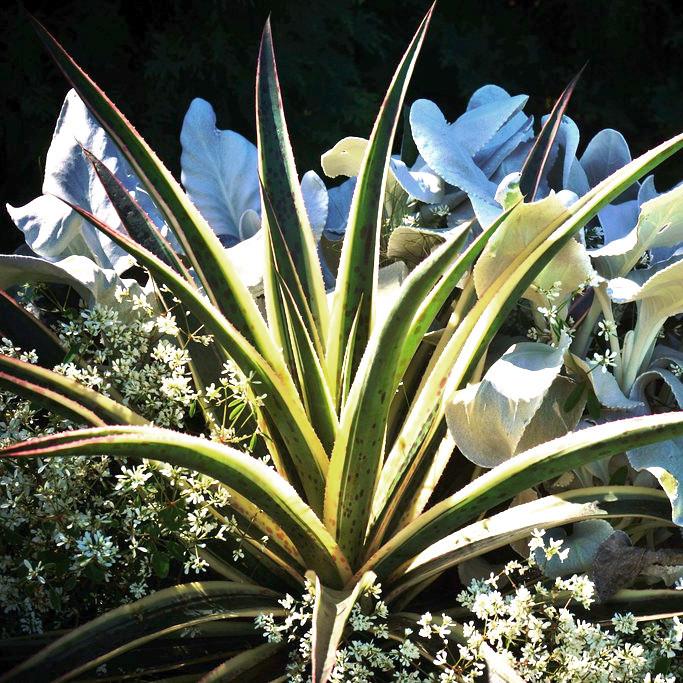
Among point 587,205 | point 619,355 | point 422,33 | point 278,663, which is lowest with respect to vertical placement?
point 278,663

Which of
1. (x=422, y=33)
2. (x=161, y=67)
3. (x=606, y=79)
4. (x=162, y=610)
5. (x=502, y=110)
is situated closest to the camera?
(x=162, y=610)

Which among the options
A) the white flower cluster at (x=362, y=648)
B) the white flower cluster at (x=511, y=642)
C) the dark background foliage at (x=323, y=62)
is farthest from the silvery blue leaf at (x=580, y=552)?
the dark background foliage at (x=323, y=62)

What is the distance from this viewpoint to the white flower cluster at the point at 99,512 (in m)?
0.99

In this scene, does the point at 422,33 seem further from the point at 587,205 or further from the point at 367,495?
the point at 367,495

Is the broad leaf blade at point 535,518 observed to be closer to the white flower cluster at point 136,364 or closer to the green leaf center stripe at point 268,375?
the green leaf center stripe at point 268,375

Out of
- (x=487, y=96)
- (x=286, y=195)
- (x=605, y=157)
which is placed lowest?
(x=286, y=195)

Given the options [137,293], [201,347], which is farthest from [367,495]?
[137,293]

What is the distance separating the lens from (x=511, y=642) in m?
1.02

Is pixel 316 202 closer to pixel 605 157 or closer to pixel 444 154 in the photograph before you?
pixel 444 154

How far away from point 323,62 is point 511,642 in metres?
1.71

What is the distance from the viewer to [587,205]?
111 cm

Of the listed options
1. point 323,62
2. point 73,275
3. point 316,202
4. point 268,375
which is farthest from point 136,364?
point 323,62

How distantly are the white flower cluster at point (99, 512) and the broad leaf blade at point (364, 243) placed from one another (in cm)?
20

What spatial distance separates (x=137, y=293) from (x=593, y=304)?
0.60m
